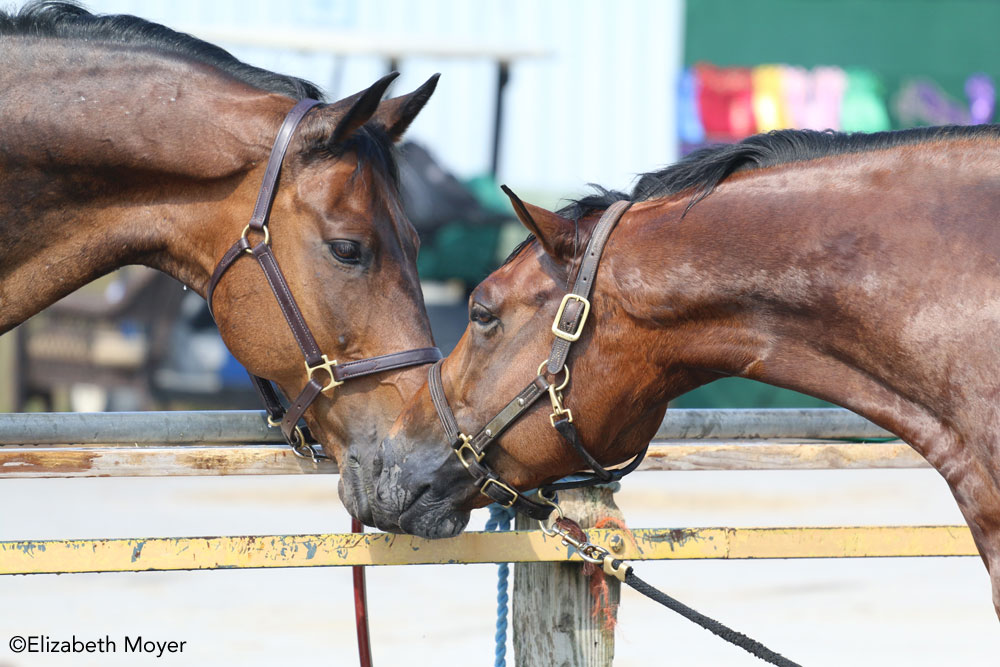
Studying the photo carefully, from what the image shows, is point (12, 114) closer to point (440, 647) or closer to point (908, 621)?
point (440, 647)

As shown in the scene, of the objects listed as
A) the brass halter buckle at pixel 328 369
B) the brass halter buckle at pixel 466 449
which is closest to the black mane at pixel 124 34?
the brass halter buckle at pixel 328 369

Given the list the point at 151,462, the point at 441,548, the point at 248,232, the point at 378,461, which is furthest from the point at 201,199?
the point at 441,548

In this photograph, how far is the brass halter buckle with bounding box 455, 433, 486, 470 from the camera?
8.65 ft

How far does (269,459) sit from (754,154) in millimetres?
1533

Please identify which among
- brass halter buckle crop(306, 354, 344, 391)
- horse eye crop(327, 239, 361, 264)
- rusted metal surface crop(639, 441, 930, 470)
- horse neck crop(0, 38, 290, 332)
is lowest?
rusted metal surface crop(639, 441, 930, 470)

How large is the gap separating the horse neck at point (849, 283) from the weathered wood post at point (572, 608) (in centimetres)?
77

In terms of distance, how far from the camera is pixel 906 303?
7.45ft

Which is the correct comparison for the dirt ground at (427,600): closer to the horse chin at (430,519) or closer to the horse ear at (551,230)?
the horse chin at (430,519)

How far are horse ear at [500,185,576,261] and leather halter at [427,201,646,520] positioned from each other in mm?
54

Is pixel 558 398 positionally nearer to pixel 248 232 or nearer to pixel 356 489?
pixel 356 489

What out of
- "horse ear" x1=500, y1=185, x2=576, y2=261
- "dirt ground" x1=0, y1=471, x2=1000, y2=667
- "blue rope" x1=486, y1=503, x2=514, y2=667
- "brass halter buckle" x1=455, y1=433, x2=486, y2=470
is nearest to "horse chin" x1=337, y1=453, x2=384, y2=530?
"brass halter buckle" x1=455, y1=433, x2=486, y2=470

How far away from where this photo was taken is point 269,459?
3.02 m

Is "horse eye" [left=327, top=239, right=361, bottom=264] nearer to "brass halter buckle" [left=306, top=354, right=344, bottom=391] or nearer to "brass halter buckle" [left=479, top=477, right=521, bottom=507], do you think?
"brass halter buckle" [left=306, top=354, right=344, bottom=391]

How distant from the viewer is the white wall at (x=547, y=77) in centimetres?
1472
